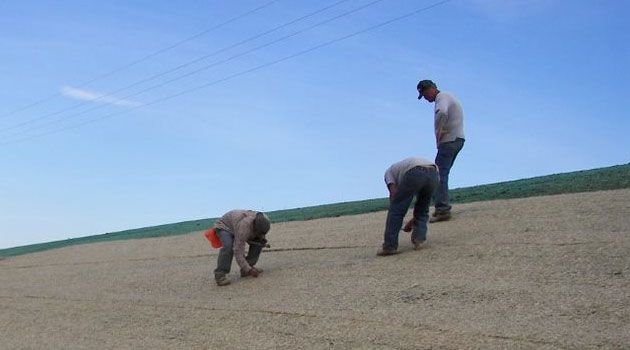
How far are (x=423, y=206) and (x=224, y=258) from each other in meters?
2.47

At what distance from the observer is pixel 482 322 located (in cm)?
518

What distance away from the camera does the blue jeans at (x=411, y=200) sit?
752cm

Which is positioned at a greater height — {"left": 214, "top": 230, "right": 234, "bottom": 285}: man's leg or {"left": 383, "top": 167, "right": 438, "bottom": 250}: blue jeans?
{"left": 383, "top": 167, "right": 438, "bottom": 250}: blue jeans

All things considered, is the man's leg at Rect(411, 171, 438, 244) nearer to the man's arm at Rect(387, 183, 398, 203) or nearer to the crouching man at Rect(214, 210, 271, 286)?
the man's arm at Rect(387, 183, 398, 203)

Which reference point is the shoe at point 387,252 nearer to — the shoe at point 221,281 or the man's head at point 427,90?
the shoe at point 221,281

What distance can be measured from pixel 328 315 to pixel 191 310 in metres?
1.87

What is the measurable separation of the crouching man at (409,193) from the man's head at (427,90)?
1.16 meters

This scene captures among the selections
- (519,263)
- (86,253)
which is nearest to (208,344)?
(519,263)

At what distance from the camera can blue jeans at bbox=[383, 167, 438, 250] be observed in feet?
24.7

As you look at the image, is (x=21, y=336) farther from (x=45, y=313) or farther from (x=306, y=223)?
(x=306, y=223)

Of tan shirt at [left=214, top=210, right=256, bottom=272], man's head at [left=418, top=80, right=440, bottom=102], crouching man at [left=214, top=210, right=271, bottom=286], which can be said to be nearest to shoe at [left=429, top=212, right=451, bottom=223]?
man's head at [left=418, top=80, right=440, bottom=102]

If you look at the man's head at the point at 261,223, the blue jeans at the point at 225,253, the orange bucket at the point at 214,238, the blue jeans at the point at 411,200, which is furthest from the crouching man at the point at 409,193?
the orange bucket at the point at 214,238

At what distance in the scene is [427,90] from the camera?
848cm

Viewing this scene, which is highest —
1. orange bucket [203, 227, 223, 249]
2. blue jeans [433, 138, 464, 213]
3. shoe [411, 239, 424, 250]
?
blue jeans [433, 138, 464, 213]
